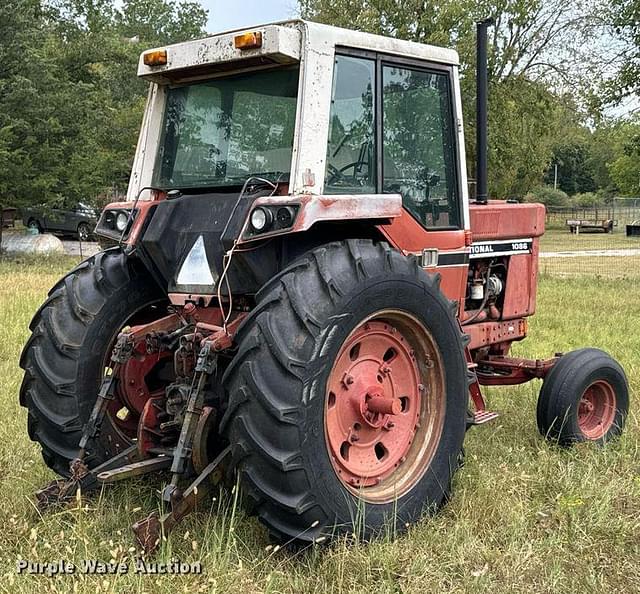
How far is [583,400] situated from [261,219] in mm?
3105

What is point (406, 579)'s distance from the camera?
Result: 11.1ft

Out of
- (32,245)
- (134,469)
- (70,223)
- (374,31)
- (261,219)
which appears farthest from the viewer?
(70,223)

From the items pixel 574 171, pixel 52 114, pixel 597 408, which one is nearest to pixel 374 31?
pixel 52 114

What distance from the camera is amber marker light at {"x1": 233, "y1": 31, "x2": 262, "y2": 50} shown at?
3.78 meters

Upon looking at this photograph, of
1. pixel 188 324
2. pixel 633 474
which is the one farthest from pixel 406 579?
pixel 633 474

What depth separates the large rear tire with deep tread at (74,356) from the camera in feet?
13.5

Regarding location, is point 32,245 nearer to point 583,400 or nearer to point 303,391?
point 583,400

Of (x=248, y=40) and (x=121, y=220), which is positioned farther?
(x=121, y=220)

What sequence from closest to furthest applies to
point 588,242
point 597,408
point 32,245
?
point 597,408 < point 32,245 < point 588,242

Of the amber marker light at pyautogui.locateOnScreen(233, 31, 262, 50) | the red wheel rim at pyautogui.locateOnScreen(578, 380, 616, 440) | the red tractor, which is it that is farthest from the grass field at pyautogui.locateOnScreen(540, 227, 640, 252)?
the amber marker light at pyautogui.locateOnScreen(233, 31, 262, 50)

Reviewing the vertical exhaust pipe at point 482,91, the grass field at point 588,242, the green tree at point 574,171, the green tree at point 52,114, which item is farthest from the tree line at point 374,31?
the green tree at point 574,171

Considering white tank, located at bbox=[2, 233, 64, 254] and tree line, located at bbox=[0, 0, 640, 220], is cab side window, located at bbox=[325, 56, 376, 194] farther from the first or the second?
white tank, located at bbox=[2, 233, 64, 254]

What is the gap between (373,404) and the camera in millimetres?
→ 3797

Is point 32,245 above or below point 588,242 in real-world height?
below
